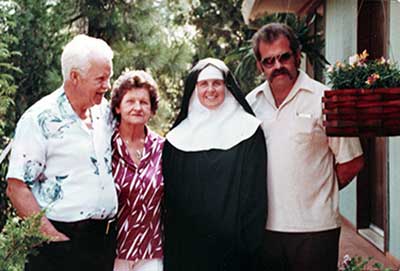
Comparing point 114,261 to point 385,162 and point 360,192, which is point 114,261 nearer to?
point 385,162

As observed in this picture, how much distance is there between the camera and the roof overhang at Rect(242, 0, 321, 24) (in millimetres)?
6383

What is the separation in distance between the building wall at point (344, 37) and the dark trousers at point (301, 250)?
2.69 metres

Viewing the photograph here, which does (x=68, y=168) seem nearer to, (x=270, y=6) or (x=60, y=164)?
(x=60, y=164)

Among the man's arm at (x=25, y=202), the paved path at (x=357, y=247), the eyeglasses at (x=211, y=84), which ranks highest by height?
the eyeglasses at (x=211, y=84)

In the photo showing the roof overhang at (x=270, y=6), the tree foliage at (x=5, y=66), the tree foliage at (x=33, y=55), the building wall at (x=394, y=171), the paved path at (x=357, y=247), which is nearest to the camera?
the tree foliage at (x=5, y=66)

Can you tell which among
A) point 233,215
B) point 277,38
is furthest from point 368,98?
point 233,215

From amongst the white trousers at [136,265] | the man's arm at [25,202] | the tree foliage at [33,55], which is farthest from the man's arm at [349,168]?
the tree foliage at [33,55]

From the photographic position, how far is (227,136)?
8.40ft

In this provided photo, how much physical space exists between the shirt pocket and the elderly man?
76 centimetres

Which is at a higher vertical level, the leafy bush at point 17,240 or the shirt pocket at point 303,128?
the shirt pocket at point 303,128

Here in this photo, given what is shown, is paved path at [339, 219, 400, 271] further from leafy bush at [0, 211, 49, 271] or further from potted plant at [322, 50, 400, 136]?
leafy bush at [0, 211, 49, 271]

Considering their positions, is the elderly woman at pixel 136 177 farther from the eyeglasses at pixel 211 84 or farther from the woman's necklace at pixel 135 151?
the eyeglasses at pixel 211 84

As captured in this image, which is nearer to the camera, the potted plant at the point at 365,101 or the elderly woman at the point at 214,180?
the potted plant at the point at 365,101

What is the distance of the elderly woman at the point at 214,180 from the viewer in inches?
97.3
